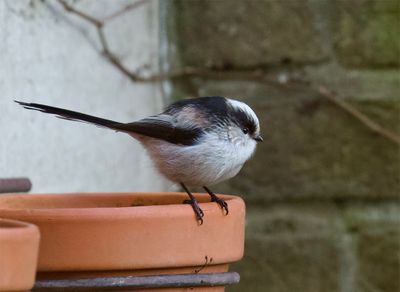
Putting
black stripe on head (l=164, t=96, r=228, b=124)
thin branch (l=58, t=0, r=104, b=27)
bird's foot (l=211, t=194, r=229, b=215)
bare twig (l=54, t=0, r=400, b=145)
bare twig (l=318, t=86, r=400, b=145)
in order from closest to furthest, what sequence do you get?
bird's foot (l=211, t=194, r=229, b=215) < black stripe on head (l=164, t=96, r=228, b=124) < thin branch (l=58, t=0, r=104, b=27) < bare twig (l=54, t=0, r=400, b=145) < bare twig (l=318, t=86, r=400, b=145)

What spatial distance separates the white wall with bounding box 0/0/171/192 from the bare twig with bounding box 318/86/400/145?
539 millimetres

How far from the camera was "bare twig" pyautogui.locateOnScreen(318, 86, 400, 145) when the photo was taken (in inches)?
102

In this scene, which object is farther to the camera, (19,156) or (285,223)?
(285,223)

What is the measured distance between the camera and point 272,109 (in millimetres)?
2645

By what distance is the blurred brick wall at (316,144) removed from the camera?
2.60m

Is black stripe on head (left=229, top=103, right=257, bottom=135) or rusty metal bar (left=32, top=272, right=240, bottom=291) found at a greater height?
black stripe on head (left=229, top=103, right=257, bottom=135)

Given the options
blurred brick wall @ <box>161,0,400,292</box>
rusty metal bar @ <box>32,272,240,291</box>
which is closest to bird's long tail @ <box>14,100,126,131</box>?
rusty metal bar @ <box>32,272,240,291</box>

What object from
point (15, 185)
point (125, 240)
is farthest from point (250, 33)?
point (125, 240)

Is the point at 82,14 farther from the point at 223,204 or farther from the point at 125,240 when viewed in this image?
the point at 125,240

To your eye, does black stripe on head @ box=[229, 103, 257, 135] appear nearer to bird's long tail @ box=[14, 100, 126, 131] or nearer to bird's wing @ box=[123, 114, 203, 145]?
bird's wing @ box=[123, 114, 203, 145]

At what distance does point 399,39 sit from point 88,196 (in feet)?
4.44

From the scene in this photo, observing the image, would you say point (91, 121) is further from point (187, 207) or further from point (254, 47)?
point (254, 47)

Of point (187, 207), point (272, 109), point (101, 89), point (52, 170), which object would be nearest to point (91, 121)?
point (187, 207)

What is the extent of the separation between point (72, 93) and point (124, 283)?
1.03m
